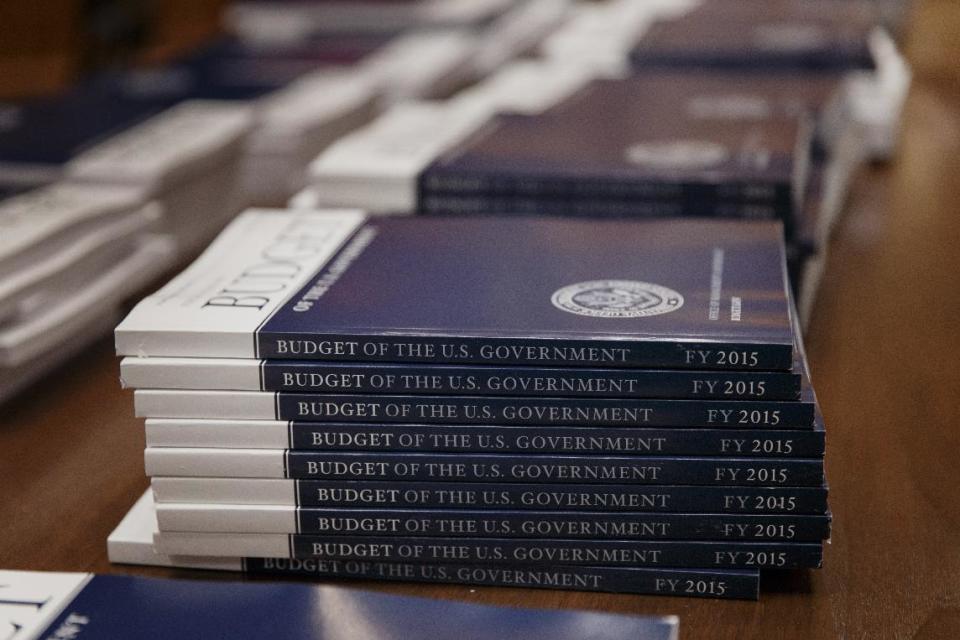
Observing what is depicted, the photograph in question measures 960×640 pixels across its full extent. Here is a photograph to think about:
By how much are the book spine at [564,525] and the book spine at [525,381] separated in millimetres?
59

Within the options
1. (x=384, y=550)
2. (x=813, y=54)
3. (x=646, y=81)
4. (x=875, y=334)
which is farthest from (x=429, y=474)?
(x=813, y=54)

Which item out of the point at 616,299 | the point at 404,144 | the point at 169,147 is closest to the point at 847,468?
the point at 616,299

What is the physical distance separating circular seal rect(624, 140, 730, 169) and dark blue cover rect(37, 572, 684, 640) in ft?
1.43

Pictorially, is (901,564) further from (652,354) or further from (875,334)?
(875,334)

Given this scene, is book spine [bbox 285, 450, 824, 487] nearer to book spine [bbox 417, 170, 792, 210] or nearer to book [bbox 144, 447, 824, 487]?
book [bbox 144, 447, 824, 487]

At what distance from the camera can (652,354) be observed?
20.5 inches

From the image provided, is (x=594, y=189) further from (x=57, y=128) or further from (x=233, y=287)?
(x=57, y=128)

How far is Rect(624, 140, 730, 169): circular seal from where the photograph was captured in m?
0.87

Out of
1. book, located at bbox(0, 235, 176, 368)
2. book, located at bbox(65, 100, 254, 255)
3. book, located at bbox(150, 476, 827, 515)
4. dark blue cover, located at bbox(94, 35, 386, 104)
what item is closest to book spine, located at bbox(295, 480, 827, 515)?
book, located at bbox(150, 476, 827, 515)

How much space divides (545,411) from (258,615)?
15 cm

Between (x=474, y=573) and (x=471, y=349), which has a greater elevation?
(x=471, y=349)

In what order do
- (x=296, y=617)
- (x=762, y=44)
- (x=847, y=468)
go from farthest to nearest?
(x=762, y=44) → (x=847, y=468) → (x=296, y=617)

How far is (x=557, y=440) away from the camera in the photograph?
540mm

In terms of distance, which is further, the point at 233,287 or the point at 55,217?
the point at 55,217
